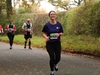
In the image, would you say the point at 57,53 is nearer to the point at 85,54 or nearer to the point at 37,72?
the point at 37,72

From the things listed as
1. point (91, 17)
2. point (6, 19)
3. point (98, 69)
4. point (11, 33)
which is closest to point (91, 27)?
point (91, 17)

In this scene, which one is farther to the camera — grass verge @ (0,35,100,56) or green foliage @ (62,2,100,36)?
green foliage @ (62,2,100,36)

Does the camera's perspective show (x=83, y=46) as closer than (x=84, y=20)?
Yes

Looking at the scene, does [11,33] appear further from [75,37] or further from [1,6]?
[1,6]

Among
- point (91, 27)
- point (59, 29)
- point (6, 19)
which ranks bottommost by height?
point (6, 19)

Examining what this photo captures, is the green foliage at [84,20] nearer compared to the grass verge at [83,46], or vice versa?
the grass verge at [83,46]

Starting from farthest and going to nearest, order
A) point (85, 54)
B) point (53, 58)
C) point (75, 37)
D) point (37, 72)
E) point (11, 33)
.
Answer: point (75, 37) < point (11, 33) < point (85, 54) < point (37, 72) < point (53, 58)

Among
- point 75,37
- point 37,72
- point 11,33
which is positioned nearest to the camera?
point 37,72

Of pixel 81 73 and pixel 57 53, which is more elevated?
pixel 57 53

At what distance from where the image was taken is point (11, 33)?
24.4 meters

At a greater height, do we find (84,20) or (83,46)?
(84,20)

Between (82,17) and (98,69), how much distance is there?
15.1 m

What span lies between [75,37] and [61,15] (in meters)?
7.47

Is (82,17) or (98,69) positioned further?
(82,17)
